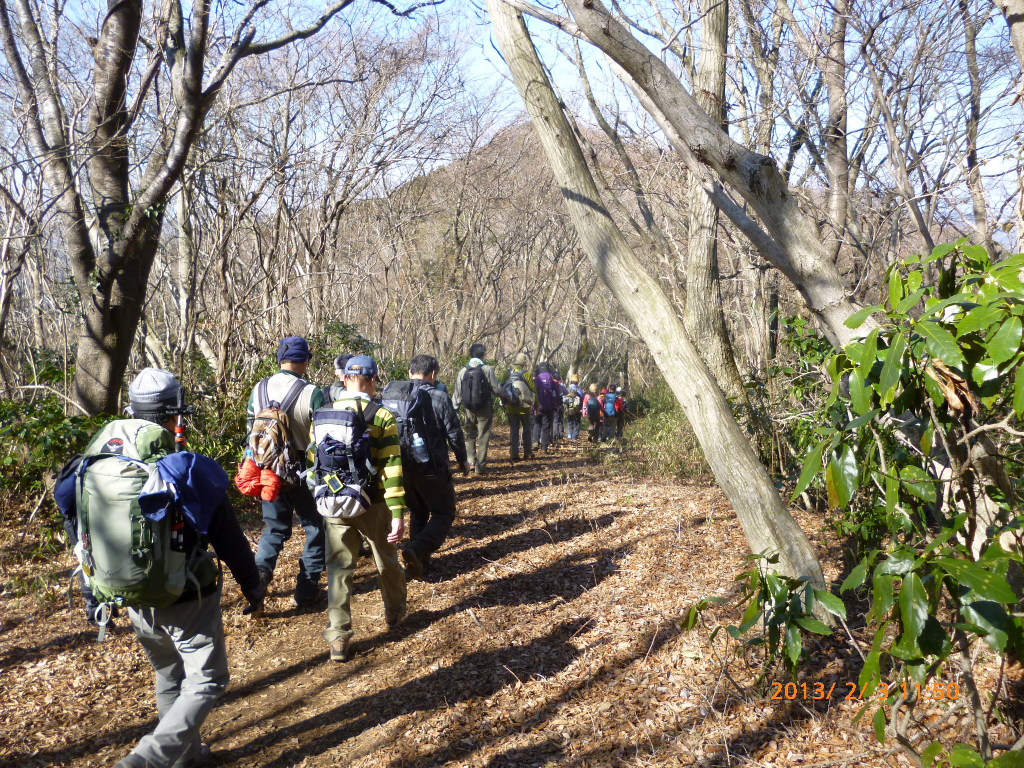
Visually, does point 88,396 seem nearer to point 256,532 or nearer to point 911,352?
point 256,532

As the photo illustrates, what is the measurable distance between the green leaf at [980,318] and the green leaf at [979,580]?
560mm

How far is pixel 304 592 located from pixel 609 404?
10.1m

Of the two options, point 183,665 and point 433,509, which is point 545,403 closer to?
point 433,509

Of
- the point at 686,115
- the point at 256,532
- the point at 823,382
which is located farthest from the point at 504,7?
the point at 256,532

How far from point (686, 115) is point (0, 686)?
5.21m

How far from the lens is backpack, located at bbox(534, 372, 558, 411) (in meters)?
12.4

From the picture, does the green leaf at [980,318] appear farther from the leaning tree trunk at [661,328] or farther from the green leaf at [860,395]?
the leaning tree trunk at [661,328]

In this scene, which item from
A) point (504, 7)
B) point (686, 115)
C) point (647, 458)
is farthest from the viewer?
point (647, 458)

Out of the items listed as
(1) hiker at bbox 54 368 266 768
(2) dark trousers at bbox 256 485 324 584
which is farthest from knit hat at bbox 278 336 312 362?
(1) hiker at bbox 54 368 266 768

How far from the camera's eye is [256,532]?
6746 mm

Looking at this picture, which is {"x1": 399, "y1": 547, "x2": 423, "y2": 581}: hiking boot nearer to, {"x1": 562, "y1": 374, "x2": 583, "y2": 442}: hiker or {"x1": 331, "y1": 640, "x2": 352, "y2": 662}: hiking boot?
{"x1": 331, "y1": 640, "x2": 352, "y2": 662}: hiking boot

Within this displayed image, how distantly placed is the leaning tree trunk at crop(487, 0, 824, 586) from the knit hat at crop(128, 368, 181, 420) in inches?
106

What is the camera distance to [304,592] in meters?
4.93
